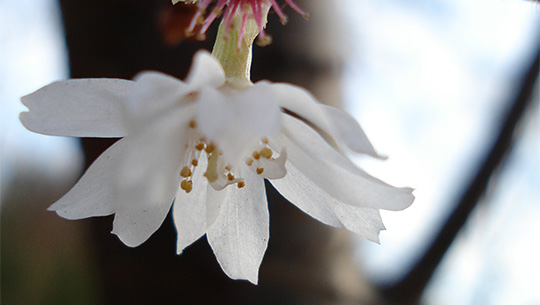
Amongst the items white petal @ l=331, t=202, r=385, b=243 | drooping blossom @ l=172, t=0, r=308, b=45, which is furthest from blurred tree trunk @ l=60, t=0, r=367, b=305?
white petal @ l=331, t=202, r=385, b=243

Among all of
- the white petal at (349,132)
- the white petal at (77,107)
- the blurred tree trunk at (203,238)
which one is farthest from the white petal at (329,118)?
the blurred tree trunk at (203,238)

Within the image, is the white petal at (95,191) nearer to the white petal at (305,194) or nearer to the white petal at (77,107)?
the white petal at (77,107)

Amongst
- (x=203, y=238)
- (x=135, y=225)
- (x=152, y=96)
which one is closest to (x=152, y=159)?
(x=152, y=96)

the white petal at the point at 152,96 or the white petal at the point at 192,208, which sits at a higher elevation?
the white petal at the point at 152,96

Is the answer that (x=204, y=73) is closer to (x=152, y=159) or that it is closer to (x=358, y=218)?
(x=152, y=159)

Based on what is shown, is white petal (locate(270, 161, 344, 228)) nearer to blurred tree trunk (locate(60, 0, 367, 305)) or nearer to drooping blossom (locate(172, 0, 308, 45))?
drooping blossom (locate(172, 0, 308, 45))

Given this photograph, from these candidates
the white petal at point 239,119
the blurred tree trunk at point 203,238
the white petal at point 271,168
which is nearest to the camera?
the white petal at point 239,119

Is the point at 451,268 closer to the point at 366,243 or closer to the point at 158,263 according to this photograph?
the point at 366,243
